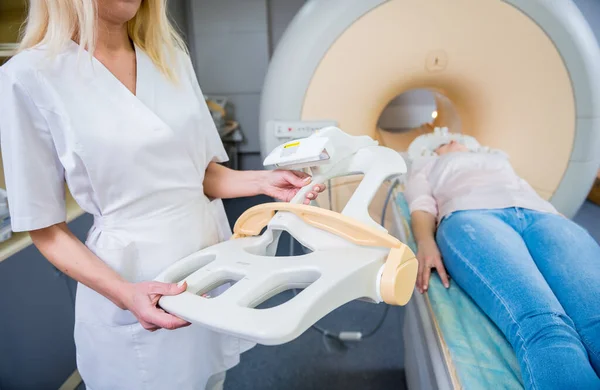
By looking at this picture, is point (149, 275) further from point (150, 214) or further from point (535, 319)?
point (535, 319)

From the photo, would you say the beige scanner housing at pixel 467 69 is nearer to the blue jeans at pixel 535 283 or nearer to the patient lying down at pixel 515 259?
the patient lying down at pixel 515 259

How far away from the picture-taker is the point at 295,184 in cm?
86

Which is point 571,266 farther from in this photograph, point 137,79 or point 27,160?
point 27,160

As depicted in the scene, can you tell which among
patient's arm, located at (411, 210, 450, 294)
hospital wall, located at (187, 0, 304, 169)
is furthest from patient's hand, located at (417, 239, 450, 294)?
hospital wall, located at (187, 0, 304, 169)

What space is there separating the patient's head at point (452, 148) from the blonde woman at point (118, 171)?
1.04 m

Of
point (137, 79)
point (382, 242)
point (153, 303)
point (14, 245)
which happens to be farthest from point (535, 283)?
point (14, 245)

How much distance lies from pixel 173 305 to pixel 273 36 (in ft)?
9.88

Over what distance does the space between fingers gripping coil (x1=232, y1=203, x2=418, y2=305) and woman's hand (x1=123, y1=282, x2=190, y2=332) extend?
228 millimetres

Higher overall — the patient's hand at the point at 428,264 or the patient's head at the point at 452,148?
the patient's head at the point at 452,148

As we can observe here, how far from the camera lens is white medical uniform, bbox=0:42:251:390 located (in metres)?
0.66

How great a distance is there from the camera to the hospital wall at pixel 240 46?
3098mm

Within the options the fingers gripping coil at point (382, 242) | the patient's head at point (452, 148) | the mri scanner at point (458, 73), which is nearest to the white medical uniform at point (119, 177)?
the fingers gripping coil at point (382, 242)

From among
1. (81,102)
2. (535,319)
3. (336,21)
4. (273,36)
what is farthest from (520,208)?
(273,36)

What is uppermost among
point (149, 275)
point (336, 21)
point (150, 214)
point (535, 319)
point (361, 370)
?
point (336, 21)
